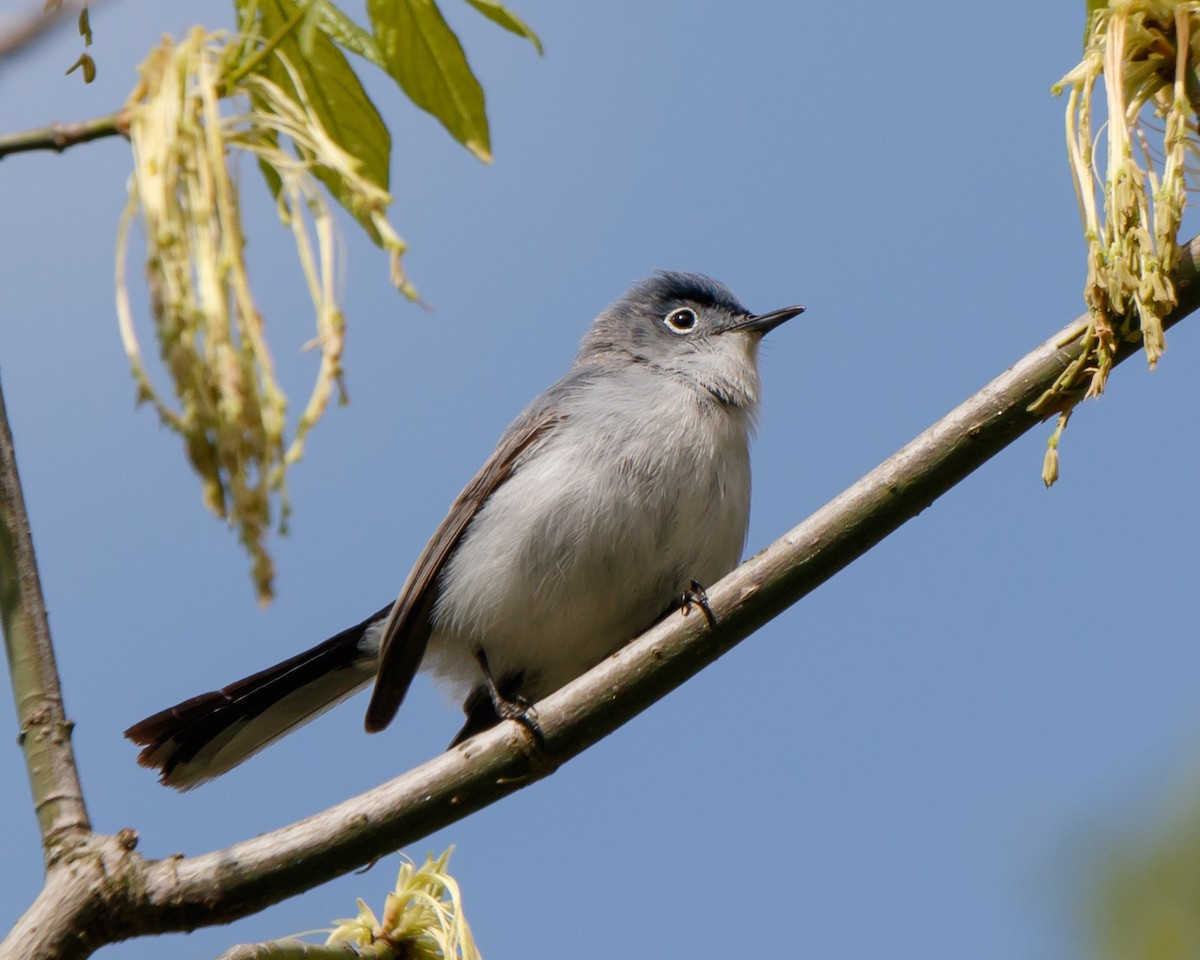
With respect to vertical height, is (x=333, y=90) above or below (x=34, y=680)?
above

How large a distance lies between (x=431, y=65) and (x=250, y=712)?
120 inches

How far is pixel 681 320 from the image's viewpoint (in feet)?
20.0

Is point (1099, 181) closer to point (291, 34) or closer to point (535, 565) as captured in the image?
point (291, 34)

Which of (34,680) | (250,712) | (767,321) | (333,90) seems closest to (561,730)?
(34,680)

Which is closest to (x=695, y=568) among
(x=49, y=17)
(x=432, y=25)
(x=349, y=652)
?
(x=349, y=652)

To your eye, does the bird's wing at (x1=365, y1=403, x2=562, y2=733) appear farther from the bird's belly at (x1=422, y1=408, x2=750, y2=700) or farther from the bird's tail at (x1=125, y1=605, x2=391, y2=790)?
the bird's tail at (x1=125, y1=605, x2=391, y2=790)

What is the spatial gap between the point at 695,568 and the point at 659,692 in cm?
204

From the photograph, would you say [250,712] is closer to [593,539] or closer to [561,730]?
[593,539]

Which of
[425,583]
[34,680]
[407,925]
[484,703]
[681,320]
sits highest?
[681,320]

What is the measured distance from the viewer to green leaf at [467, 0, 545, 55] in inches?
72.4

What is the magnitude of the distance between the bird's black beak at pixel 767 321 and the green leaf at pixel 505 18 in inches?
156

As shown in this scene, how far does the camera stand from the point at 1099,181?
232 cm

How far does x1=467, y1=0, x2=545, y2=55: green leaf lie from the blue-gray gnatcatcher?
2.79m

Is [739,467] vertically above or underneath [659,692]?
above
